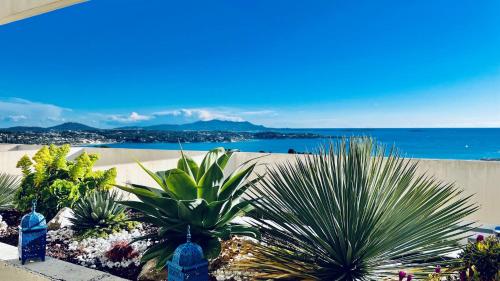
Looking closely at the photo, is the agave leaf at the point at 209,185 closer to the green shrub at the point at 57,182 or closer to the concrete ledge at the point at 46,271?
the concrete ledge at the point at 46,271

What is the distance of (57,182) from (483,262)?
8.58ft

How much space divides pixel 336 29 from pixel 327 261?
1067 inches

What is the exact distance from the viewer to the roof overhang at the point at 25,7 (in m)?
2.37

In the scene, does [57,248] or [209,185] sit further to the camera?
[57,248]

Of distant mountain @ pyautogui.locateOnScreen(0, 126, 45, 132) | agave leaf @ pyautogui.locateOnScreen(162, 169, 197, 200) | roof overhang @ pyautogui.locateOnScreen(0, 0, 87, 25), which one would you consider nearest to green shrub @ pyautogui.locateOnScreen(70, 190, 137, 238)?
agave leaf @ pyautogui.locateOnScreen(162, 169, 197, 200)

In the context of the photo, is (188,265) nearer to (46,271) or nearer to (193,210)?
(193,210)

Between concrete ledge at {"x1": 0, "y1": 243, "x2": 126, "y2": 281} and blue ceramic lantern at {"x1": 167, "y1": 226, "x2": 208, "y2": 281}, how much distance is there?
40 cm

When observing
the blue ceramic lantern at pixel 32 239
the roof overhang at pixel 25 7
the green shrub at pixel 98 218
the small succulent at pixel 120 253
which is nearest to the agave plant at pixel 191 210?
the small succulent at pixel 120 253

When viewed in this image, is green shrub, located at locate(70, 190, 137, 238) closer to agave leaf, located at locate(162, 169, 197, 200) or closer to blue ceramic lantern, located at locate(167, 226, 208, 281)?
agave leaf, located at locate(162, 169, 197, 200)

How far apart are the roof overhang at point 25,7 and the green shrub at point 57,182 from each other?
3.39 feet

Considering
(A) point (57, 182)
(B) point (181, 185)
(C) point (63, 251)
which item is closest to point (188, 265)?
(B) point (181, 185)

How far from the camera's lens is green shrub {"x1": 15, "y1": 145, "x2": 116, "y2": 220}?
8.60 ft

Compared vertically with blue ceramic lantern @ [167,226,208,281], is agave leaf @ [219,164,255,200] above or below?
above

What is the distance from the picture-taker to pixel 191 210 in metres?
1.49
